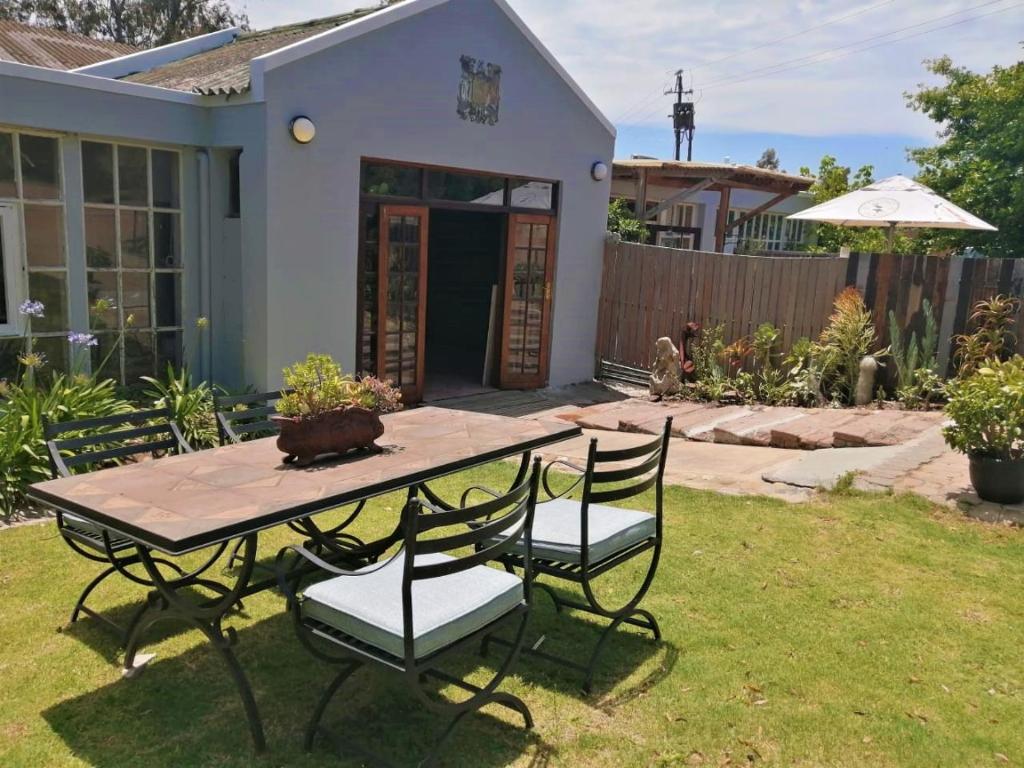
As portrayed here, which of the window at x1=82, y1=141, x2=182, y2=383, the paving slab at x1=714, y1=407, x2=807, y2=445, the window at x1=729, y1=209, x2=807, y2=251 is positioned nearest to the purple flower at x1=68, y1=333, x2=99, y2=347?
the window at x1=82, y1=141, x2=182, y2=383

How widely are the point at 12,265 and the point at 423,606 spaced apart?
18.6 ft

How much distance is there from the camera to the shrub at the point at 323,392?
3.43m

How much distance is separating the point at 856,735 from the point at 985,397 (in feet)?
10.6

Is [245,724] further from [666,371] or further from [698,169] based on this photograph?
[698,169]

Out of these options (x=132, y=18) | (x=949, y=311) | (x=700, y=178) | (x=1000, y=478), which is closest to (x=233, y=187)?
(x=1000, y=478)

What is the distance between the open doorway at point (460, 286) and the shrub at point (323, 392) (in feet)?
26.3

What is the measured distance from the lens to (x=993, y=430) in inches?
216

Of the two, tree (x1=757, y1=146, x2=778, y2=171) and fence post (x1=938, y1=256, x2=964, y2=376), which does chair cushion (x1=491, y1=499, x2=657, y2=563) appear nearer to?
fence post (x1=938, y1=256, x2=964, y2=376)

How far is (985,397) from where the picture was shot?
214 inches

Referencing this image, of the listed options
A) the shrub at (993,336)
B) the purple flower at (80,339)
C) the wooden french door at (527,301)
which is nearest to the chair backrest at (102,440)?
the purple flower at (80,339)

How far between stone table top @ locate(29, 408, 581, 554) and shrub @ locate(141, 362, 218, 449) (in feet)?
9.93

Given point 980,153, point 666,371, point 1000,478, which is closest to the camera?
point 1000,478

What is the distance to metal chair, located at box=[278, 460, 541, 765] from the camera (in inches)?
103

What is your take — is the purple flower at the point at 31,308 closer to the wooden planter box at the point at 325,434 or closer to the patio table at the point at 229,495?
the patio table at the point at 229,495
